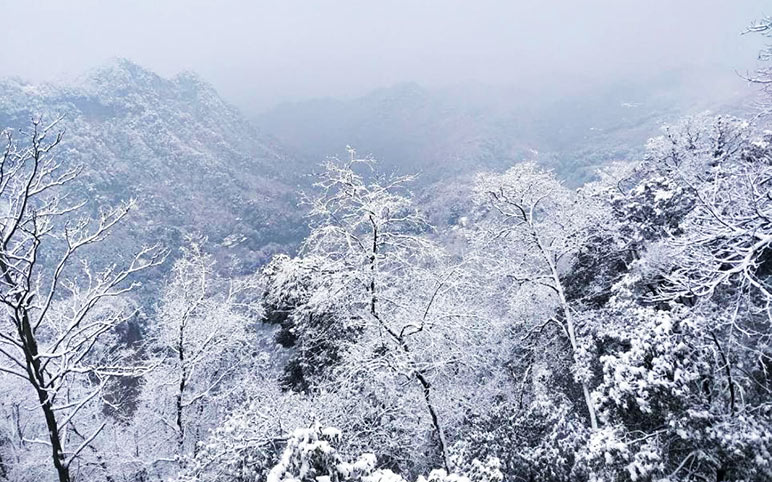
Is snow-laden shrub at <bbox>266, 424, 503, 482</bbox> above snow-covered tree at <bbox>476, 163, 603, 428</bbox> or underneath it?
above

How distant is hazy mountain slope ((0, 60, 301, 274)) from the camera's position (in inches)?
4363

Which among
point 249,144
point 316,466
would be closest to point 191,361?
point 316,466

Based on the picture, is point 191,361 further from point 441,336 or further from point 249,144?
point 249,144

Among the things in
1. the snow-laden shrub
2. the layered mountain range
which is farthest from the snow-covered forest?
the layered mountain range

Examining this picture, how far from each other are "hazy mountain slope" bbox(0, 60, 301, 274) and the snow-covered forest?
84745mm

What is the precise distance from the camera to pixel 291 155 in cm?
17712

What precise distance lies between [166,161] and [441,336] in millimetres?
142968

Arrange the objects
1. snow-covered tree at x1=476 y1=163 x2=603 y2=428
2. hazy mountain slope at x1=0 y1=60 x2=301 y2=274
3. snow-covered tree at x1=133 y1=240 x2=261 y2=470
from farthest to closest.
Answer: hazy mountain slope at x1=0 y1=60 x2=301 y2=274 → snow-covered tree at x1=133 y1=240 x2=261 y2=470 → snow-covered tree at x1=476 y1=163 x2=603 y2=428

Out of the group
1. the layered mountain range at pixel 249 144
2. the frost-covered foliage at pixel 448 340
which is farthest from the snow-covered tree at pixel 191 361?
the layered mountain range at pixel 249 144

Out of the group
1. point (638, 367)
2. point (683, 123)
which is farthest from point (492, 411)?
point (683, 123)

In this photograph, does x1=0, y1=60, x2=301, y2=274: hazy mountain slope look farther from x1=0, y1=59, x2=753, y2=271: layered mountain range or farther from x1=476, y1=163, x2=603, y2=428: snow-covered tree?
x1=476, y1=163, x2=603, y2=428: snow-covered tree

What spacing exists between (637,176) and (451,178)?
373 ft

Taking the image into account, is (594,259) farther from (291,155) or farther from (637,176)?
(291,155)

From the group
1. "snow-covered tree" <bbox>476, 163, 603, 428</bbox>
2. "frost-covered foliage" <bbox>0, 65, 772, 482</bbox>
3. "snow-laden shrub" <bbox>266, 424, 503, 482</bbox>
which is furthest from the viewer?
"snow-covered tree" <bbox>476, 163, 603, 428</bbox>
